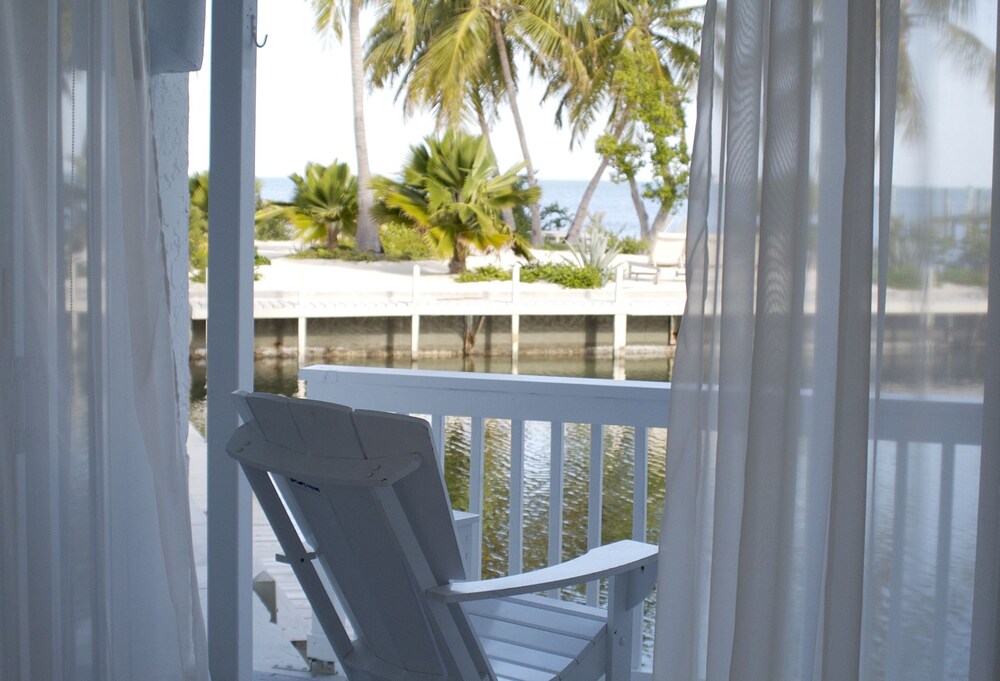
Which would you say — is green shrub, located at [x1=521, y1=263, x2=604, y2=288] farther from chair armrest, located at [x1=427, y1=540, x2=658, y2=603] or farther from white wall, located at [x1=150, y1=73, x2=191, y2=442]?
chair armrest, located at [x1=427, y1=540, x2=658, y2=603]

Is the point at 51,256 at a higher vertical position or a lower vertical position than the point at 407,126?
lower

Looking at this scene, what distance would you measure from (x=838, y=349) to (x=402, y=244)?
2552cm

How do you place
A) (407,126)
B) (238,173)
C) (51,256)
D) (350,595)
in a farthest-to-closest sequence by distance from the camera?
(407,126) < (238,173) < (51,256) < (350,595)

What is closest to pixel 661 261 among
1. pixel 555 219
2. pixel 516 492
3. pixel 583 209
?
pixel 583 209

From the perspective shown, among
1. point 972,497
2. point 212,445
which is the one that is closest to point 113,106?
point 212,445

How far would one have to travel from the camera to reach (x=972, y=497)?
4.03ft

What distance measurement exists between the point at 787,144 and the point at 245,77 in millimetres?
1226

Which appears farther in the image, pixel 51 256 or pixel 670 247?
pixel 670 247

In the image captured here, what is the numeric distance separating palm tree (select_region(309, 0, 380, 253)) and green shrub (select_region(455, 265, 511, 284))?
2.60 meters

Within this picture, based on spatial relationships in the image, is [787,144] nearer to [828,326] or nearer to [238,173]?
[828,326]

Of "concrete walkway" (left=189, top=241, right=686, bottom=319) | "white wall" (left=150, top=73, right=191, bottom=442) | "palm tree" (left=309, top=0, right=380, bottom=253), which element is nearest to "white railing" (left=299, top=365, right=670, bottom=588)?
"white wall" (left=150, top=73, right=191, bottom=442)

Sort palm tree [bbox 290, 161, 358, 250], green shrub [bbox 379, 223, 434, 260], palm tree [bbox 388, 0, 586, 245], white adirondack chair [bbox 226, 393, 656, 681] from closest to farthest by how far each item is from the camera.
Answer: white adirondack chair [bbox 226, 393, 656, 681] < palm tree [bbox 388, 0, 586, 245] < green shrub [bbox 379, 223, 434, 260] < palm tree [bbox 290, 161, 358, 250]

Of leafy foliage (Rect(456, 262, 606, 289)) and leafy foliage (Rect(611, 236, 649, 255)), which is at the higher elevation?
leafy foliage (Rect(611, 236, 649, 255))

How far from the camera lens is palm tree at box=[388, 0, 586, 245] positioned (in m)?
25.3
